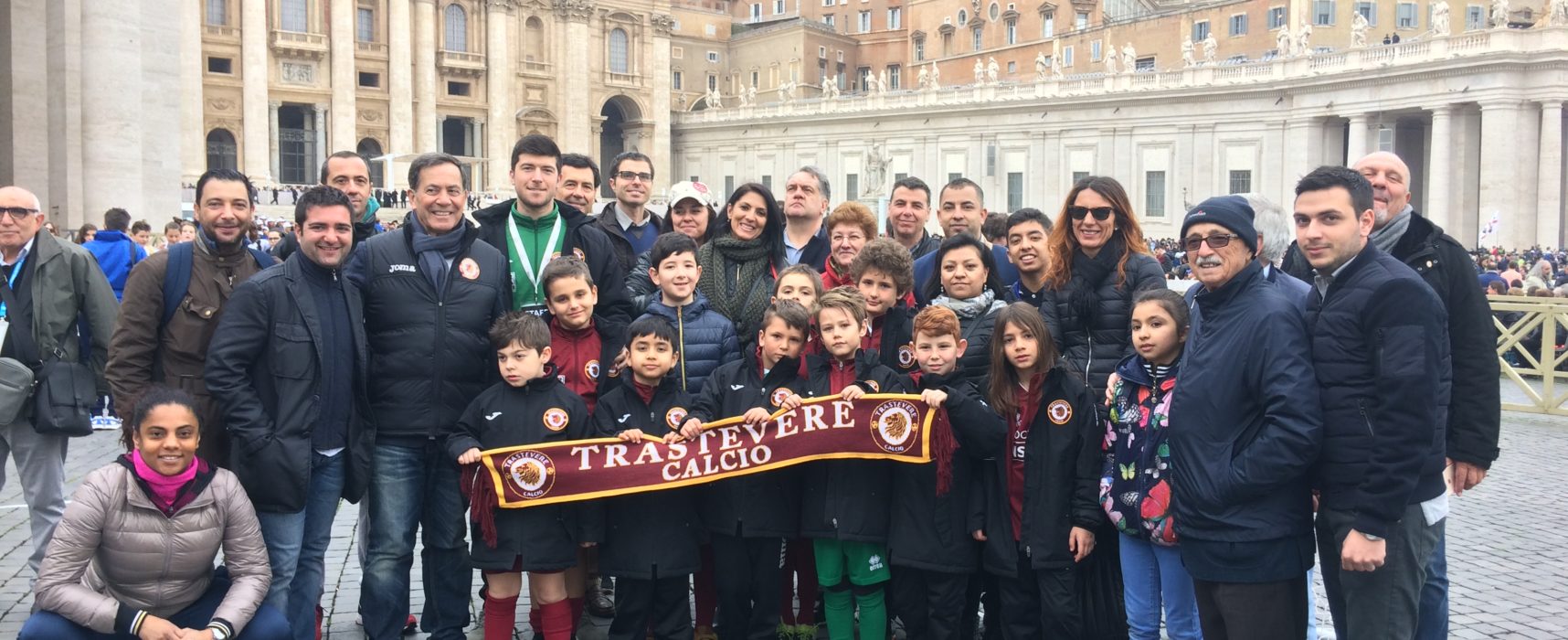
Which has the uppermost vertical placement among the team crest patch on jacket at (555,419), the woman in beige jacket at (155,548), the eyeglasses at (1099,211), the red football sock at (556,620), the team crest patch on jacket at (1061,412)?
the eyeglasses at (1099,211)

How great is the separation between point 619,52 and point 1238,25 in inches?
1410

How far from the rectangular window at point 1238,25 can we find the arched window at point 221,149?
159 ft

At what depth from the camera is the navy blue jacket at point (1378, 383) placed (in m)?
4.09

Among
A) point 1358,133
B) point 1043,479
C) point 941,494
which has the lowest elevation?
point 941,494

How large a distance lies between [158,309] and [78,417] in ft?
5.32

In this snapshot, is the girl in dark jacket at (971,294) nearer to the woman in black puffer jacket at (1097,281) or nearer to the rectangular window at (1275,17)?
the woman in black puffer jacket at (1097,281)

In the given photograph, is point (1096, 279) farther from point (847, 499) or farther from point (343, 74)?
point (343, 74)

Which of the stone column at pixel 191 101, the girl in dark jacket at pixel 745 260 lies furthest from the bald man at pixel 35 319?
the stone column at pixel 191 101

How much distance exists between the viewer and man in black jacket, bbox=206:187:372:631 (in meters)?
5.25

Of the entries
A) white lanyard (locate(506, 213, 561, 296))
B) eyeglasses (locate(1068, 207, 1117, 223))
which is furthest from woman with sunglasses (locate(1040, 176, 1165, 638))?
white lanyard (locate(506, 213, 561, 296))

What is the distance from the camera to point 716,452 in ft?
18.8

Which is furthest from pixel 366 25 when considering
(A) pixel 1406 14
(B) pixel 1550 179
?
(B) pixel 1550 179

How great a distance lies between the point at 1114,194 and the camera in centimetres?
605

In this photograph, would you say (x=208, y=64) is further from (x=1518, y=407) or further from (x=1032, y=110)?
(x=1518, y=407)
